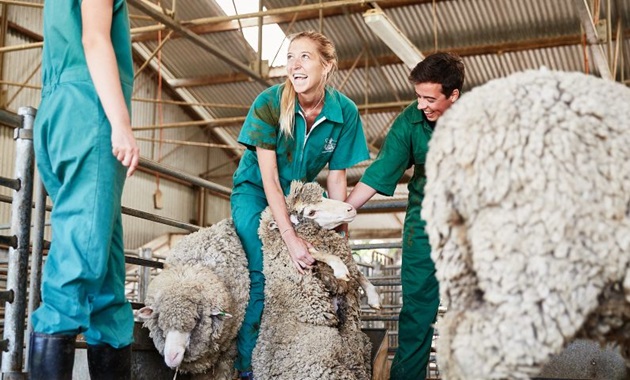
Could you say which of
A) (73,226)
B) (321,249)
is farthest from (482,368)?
(321,249)

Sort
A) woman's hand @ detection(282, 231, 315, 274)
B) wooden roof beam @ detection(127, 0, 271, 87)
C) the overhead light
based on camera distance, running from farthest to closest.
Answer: wooden roof beam @ detection(127, 0, 271, 87) → the overhead light → woman's hand @ detection(282, 231, 315, 274)

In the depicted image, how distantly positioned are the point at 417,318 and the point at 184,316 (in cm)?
110

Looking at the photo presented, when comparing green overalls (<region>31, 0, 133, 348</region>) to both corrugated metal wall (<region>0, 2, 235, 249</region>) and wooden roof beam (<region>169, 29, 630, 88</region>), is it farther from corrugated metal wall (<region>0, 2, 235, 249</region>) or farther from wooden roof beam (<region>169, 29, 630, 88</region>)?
wooden roof beam (<region>169, 29, 630, 88</region>)

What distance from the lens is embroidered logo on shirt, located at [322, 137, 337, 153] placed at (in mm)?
3467

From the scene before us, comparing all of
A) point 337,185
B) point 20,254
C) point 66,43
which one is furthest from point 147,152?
point 66,43

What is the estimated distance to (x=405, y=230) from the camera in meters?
3.49

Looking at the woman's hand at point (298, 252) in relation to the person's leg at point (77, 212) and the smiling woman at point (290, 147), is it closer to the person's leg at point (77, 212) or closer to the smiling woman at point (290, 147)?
the smiling woman at point (290, 147)

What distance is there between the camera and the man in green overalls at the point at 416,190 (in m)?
3.31

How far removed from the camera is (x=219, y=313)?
116 inches

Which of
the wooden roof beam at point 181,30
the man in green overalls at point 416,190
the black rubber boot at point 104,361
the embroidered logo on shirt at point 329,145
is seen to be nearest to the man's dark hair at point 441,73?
the man in green overalls at point 416,190

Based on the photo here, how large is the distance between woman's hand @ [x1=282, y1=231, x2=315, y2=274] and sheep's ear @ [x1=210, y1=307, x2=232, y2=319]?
37 cm

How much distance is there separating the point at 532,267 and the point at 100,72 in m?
1.29

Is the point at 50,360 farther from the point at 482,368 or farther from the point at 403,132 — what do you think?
the point at 403,132

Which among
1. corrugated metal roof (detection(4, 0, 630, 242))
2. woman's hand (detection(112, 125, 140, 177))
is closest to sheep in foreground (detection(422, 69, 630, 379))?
woman's hand (detection(112, 125, 140, 177))
